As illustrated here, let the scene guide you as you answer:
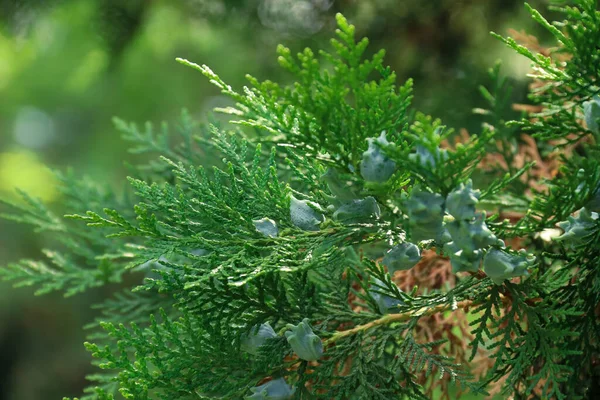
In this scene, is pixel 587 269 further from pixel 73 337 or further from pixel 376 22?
pixel 73 337

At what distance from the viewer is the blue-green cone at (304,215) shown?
0.49 metres

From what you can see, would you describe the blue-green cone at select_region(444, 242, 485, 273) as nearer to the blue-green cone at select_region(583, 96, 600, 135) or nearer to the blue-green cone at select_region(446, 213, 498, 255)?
the blue-green cone at select_region(446, 213, 498, 255)

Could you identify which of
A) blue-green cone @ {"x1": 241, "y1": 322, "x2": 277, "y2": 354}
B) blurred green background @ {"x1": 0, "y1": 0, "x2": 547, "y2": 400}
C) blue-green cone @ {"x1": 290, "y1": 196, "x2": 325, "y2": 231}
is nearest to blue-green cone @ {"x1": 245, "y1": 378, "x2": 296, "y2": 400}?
blue-green cone @ {"x1": 241, "y1": 322, "x2": 277, "y2": 354}

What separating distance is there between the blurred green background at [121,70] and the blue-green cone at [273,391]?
41 centimetres

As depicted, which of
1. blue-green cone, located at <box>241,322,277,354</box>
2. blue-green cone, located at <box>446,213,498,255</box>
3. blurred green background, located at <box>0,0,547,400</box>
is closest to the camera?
blue-green cone, located at <box>446,213,498,255</box>

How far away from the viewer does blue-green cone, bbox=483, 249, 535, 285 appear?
44 cm

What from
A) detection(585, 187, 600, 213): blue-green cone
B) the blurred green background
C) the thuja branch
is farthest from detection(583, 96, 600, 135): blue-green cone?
the blurred green background

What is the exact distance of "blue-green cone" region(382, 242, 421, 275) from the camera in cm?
46

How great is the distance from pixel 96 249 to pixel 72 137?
3.48 m

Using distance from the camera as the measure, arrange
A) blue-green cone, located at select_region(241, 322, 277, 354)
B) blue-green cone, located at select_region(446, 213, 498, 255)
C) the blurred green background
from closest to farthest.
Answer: blue-green cone, located at select_region(446, 213, 498, 255)
blue-green cone, located at select_region(241, 322, 277, 354)
the blurred green background

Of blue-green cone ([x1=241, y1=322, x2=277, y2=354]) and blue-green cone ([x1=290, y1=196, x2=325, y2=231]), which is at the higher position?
blue-green cone ([x1=290, y1=196, x2=325, y2=231])

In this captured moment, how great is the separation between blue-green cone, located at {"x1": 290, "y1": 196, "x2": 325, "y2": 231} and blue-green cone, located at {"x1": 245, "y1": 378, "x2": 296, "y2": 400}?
0.14 meters

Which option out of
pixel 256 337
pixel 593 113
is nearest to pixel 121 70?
pixel 256 337

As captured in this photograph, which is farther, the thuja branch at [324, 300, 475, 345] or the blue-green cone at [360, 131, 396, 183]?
the thuja branch at [324, 300, 475, 345]
